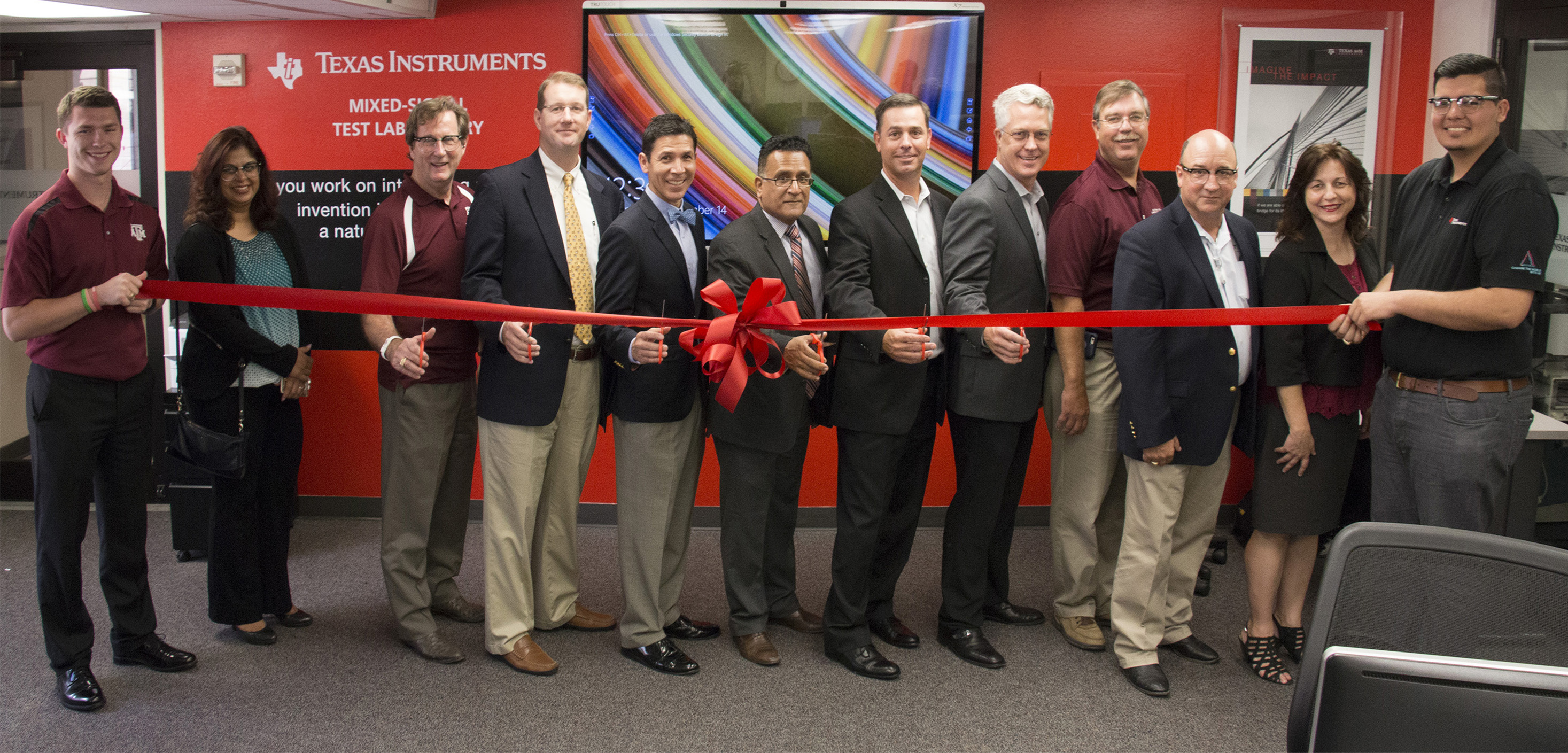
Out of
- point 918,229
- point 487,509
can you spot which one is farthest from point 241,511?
point 918,229

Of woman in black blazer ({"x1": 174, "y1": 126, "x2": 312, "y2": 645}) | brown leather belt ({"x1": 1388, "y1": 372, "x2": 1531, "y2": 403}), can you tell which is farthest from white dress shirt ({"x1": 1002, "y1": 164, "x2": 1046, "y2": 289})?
woman in black blazer ({"x1": 174, "y1": 126, "x2": 312, "y2": 645})

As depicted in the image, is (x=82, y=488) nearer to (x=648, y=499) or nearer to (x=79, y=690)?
(x=79, y=690)

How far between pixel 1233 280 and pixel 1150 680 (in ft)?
4.12

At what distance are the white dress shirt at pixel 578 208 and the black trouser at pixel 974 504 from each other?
126 cm

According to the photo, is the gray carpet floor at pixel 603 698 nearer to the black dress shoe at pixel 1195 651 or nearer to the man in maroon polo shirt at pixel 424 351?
the black dress shoe at pixel 1195 651

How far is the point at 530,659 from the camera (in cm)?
335

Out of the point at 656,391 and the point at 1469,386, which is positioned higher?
the point at 1469,386

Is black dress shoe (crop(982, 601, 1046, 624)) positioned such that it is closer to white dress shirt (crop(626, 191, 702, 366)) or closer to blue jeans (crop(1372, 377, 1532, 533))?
blue jeans (crop(1372, 377, 1532, 533))

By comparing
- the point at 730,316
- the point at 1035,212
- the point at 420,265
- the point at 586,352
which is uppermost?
the point at 1035,212

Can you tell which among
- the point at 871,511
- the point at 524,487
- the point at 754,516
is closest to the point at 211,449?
the point at 524,487

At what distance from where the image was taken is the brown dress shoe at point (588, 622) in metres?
3.70

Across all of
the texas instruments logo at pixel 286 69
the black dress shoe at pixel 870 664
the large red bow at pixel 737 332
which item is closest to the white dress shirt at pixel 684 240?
the large red bow at pixel 737 332

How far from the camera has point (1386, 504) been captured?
3.16 meters

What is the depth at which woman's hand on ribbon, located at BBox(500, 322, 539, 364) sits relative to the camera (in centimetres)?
296
